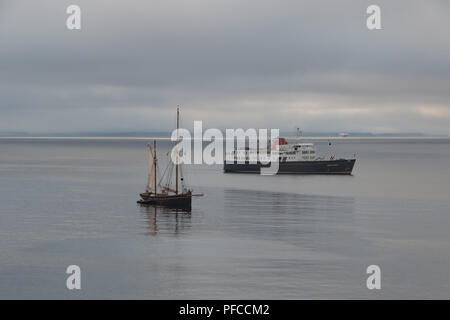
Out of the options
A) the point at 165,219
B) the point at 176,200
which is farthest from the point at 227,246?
the point at 176,200

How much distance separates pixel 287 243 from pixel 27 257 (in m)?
22.8

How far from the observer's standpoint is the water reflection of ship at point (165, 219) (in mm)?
61062

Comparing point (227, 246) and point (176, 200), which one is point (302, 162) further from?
point (227, 246)

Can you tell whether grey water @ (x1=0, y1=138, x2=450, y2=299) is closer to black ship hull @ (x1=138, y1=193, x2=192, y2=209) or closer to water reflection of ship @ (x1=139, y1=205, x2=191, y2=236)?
water reflection of ship @ (x1=139, y1=205, x2=191, y2=236)

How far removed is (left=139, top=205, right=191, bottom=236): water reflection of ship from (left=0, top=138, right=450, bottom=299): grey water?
128mm

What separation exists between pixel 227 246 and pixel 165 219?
16831mm

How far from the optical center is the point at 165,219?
223 feet

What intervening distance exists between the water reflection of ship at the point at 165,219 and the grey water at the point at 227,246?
0.13 metres

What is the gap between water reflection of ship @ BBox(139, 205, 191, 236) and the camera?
200ft

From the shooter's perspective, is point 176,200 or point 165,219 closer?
point 165,219

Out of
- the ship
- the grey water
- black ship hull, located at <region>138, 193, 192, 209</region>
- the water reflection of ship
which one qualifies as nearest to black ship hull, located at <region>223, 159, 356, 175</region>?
the ship

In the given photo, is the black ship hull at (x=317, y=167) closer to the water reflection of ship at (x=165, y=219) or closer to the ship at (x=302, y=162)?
the ship at (x=302, y=162)
